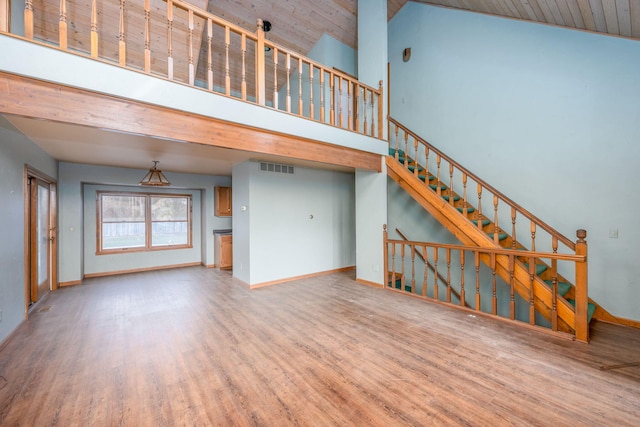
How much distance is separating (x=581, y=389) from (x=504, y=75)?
14.6 feet

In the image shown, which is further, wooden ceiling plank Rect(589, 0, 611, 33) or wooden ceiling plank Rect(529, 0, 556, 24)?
wooden ceiling plank Rect(529, 0, 556, 24)

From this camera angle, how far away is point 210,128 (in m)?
2.98

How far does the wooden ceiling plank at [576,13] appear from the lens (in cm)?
333

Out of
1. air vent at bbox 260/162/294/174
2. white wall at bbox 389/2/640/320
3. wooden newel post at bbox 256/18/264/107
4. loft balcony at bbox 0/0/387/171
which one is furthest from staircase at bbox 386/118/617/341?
wooden newel post at bbox 256/18/264/107

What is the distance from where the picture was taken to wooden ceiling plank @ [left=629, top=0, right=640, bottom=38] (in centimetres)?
285

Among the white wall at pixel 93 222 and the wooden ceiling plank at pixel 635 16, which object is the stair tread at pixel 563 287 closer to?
the wooden ceiling plank at pixel 635 16

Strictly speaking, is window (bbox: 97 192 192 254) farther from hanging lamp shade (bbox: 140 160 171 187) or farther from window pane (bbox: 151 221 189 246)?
hanging lamp shade (bbox: 140 160 171 187)

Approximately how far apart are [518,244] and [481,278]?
4.11ft

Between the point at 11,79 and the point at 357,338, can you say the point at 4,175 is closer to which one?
the point at 11,79

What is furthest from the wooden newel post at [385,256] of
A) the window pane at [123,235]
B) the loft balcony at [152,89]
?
the window pane at [123,235]

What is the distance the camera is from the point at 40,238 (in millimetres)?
4492

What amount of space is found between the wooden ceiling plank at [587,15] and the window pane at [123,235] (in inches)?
343

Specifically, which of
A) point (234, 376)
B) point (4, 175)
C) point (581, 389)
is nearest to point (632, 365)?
point (581, 389)

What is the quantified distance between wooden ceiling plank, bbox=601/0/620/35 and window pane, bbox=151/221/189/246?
8473mm
